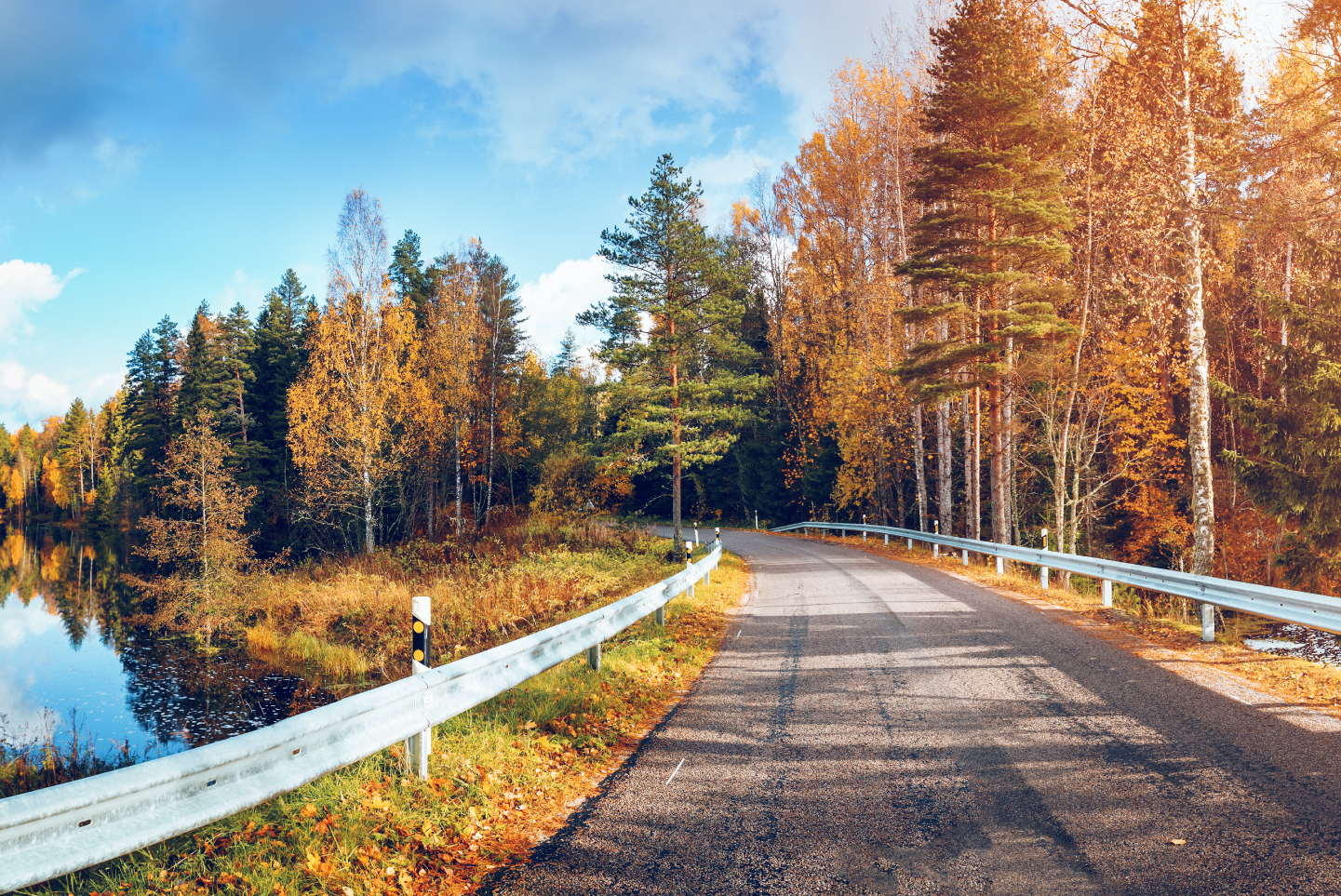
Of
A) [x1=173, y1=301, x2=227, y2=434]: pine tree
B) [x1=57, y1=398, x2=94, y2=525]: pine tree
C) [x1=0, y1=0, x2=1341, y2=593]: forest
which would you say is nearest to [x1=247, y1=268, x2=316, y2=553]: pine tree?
[x1=0, y1=0, x2=1341, y2=593]: forest

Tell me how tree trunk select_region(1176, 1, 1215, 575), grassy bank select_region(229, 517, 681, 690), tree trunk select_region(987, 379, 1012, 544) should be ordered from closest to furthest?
tree trunk select_region(1176, 1, 1215, 575)
grassy bank select_region(229, 517, 681, 690)
tree trunk select_region(987, 379, 1012, 544)

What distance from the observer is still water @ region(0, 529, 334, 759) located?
1199 centimetres

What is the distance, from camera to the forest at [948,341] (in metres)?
12.7

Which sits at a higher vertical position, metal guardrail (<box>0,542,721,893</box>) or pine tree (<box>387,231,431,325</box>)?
pine tree (<box>387,231,431,325</box>)

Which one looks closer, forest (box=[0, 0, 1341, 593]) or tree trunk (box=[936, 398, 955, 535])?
forest (box=[0, 0, 1341, 593])

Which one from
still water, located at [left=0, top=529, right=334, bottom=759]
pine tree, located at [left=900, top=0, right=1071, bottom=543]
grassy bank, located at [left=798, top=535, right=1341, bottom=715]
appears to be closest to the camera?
grassy bank, located at [left=798, top=535, right=1341, bottom=715]

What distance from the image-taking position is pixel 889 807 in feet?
13.2

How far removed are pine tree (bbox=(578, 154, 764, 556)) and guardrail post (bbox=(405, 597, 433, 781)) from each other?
16.2 m

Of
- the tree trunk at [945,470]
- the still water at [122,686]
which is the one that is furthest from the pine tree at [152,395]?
the tree trunk at [945,470]

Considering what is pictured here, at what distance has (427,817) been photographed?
13.4 feet

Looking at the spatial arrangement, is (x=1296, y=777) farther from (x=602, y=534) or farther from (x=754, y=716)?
(x=602, y=534)

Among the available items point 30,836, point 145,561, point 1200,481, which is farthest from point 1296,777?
point 145,561

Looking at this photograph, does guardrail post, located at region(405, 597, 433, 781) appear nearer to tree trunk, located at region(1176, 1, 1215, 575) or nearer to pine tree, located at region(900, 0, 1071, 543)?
tree trunk, located at region(1176, 1, 1215, 575)

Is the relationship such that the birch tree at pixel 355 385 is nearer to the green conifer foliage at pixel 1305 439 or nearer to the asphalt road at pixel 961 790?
the asphalt road at pixel 961 790
